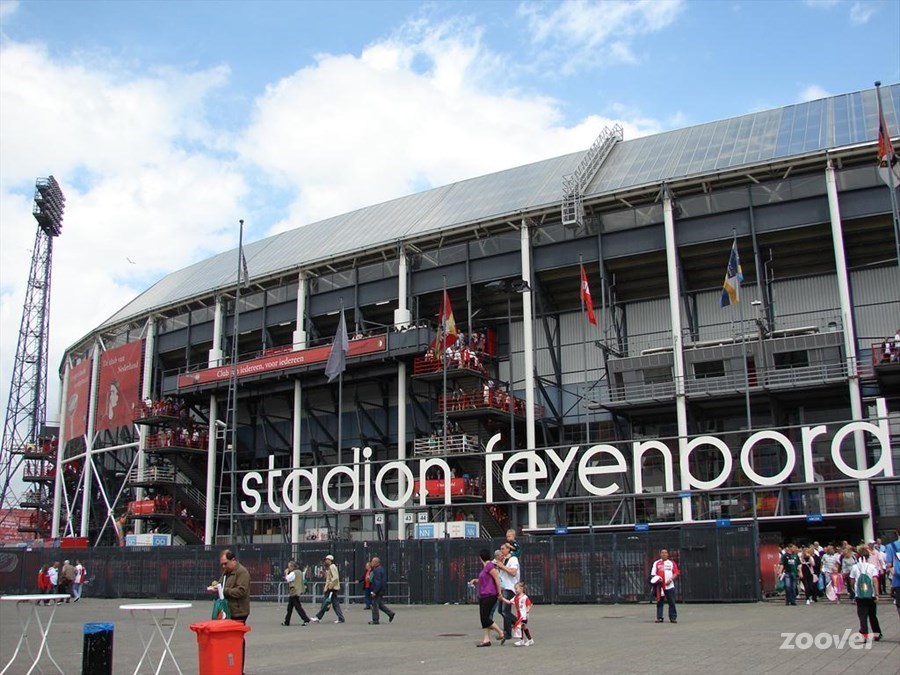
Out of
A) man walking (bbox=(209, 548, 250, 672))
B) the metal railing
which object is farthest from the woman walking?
the metal railing

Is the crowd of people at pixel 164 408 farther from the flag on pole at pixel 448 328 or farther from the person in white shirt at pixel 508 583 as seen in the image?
the person in white shirt at pixel 508 583

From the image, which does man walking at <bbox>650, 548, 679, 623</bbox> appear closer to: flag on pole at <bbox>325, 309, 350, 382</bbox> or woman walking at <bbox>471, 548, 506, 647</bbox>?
woman walking at <bbox>471, 548, 506, 647</bbox>

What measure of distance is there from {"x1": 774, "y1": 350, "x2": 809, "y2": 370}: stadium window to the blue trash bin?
3400 cm

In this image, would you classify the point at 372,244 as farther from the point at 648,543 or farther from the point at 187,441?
the point at 648,543

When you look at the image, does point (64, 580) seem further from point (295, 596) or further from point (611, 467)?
point (611, 467)

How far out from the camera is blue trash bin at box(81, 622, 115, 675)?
11648 millimetres

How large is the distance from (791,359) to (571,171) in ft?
57.0

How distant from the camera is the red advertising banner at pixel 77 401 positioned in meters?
65.0

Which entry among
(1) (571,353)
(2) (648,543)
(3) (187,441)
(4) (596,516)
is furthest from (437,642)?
(3) (187,441)

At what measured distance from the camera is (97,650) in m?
11.7

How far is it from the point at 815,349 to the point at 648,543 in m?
15.0

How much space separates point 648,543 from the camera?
96.1 feet

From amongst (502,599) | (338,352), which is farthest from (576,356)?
(502,599)

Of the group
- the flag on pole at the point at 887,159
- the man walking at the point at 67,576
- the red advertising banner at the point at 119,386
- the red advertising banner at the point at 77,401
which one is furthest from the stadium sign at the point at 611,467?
the red advertising banner at the point at 77,401
